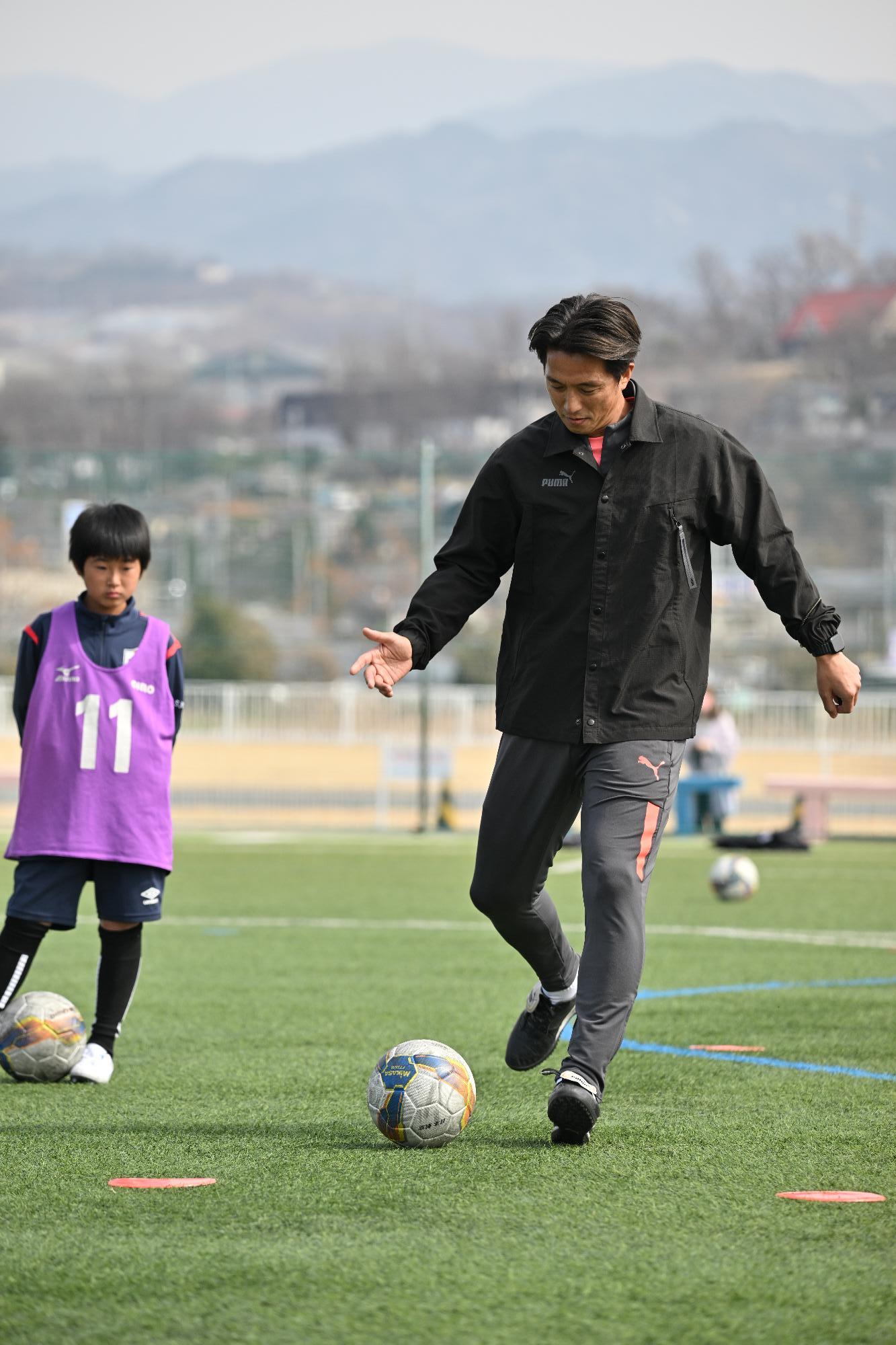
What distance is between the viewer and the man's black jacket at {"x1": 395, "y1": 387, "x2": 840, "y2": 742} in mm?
4582

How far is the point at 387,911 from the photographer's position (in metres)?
11.9

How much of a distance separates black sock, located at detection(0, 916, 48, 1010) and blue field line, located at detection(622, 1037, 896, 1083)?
6.20 feet

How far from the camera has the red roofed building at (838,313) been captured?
74.1 m

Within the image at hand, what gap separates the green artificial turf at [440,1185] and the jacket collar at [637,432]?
5.48 feet

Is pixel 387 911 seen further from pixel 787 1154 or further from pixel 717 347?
pixel 717 347

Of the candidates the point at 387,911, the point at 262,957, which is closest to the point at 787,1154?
the point at 262,957

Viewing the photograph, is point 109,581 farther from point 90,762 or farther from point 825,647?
point 825,647

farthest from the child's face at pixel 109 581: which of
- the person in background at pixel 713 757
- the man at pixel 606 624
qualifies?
→ the person in background at pixel 713 757

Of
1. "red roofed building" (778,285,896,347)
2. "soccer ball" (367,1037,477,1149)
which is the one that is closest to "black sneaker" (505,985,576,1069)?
"soccer ball" (367,1037,477,1149)

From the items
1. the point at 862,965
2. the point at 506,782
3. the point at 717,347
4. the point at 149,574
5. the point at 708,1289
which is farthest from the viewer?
the point at 717,347

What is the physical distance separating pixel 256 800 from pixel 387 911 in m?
13.5

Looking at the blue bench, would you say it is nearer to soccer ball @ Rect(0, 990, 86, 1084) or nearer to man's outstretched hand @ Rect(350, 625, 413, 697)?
soccer ball @ Rect(0, 990, 86, 1084)

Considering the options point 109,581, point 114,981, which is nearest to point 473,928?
point 114,981

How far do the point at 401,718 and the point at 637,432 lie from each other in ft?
79.0
